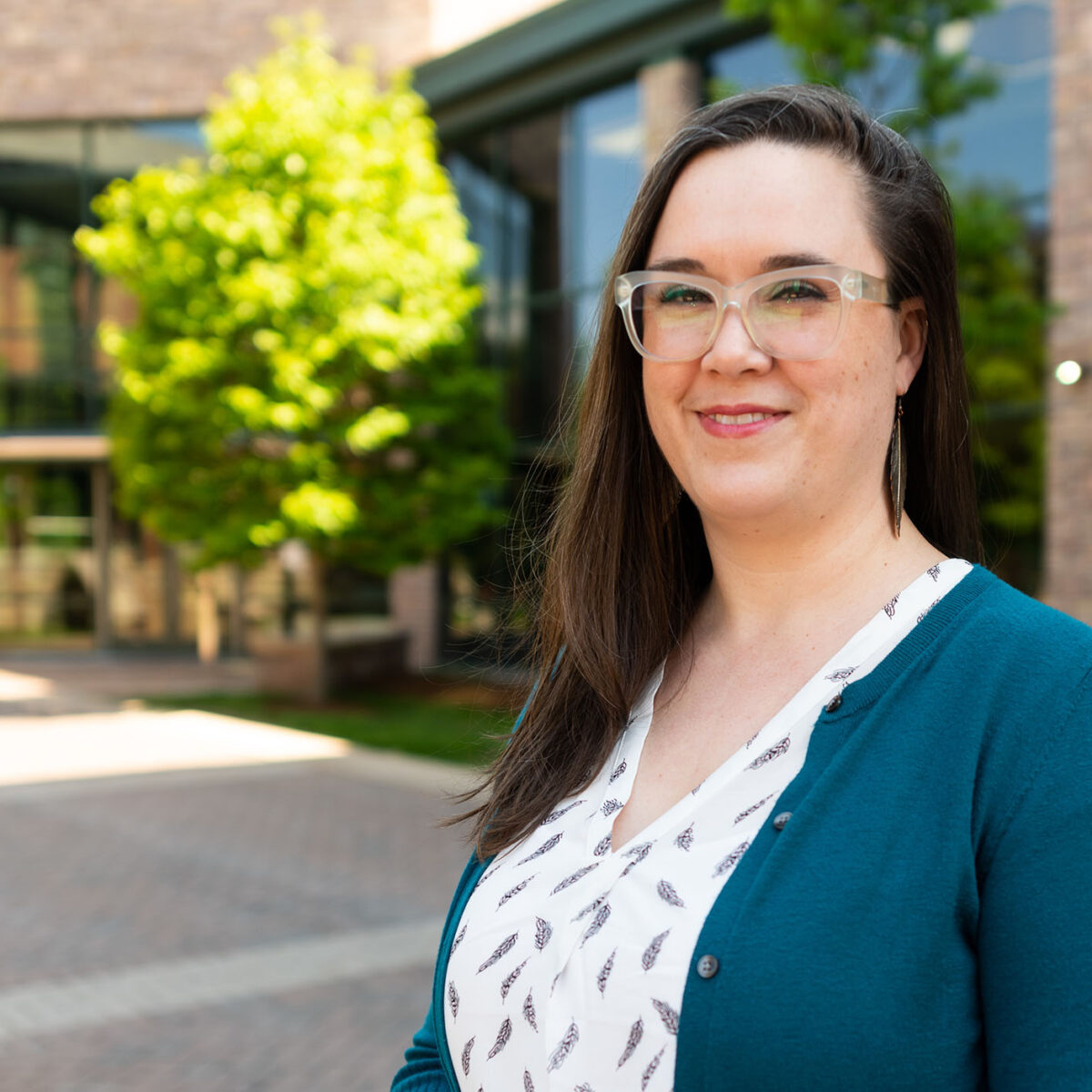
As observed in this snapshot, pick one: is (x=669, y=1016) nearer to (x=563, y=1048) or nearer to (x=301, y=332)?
(x=563, y=1048)

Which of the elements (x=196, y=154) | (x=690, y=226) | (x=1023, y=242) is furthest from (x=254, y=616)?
(x=690, y=226)

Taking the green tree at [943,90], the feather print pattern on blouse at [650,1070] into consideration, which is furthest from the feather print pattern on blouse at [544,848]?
the green tree at [943,90]

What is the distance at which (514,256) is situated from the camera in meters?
17.8

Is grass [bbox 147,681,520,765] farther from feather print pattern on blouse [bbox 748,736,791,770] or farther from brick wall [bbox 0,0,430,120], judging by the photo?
brick wall [bbox 0,0,430,120]

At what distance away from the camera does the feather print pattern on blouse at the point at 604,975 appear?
1.44 meters

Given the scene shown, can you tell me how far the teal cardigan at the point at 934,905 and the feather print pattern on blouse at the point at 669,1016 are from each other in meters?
0.05

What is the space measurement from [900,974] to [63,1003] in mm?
5234

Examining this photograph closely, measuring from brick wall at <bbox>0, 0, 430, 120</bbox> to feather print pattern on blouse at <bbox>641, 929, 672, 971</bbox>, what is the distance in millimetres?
20769

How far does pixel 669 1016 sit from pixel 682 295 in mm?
859

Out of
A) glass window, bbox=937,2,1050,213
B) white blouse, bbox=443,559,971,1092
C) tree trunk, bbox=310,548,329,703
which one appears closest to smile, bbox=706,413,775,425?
white blouse, bbox=443,559,971,1092

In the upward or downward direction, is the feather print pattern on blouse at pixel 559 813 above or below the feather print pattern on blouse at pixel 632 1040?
above

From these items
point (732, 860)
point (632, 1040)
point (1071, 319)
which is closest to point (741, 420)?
point (732, 860)

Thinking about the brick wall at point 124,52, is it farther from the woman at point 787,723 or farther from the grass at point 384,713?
the woman at point 787,723

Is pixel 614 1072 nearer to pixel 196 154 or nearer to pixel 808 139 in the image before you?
pixel 808 139
